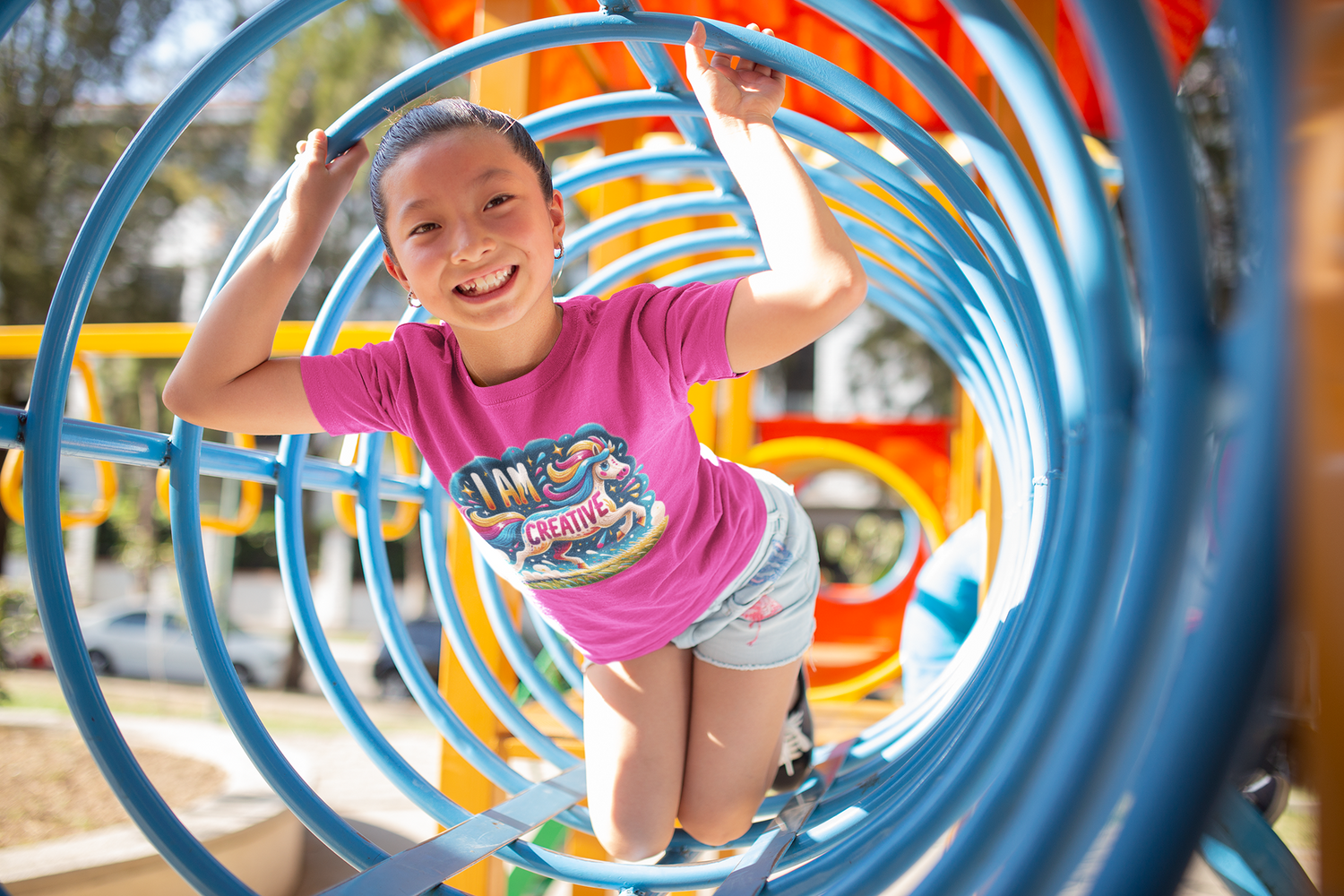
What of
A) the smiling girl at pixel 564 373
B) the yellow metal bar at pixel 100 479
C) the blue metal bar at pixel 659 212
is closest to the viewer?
the smiling girl at pixel 564 373

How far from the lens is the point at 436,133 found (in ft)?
4.20

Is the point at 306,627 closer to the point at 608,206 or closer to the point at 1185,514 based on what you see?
the point at 1185,514

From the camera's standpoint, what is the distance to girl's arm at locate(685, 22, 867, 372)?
1099mm

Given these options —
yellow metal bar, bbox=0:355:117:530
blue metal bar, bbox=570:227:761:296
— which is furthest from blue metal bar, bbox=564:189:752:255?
yellow metal bar, bbox=0:355:117:530

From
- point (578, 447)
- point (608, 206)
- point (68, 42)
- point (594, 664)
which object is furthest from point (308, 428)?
point (68, 42)

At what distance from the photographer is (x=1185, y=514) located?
0.48 meters

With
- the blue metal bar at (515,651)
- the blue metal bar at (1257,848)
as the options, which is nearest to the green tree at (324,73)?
the blue metal bar at (515,651)

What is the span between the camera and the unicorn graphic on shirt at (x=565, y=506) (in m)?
1.36

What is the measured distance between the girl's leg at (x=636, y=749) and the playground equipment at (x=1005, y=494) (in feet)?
0.24

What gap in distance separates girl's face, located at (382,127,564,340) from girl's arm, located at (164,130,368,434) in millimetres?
125

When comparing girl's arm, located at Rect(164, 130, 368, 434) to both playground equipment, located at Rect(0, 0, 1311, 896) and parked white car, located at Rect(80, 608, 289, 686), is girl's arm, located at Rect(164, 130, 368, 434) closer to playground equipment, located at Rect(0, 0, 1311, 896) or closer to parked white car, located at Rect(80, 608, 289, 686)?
playground equipment, located at Rect(0, 0, 1311, 896)

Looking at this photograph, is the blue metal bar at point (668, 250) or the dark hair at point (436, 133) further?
the blue metal bar at point (668, 250)

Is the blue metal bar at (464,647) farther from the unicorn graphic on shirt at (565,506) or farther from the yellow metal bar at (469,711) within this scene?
the unicorn graphic on shirt at (565,506)

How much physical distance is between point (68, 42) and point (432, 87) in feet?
42.3
